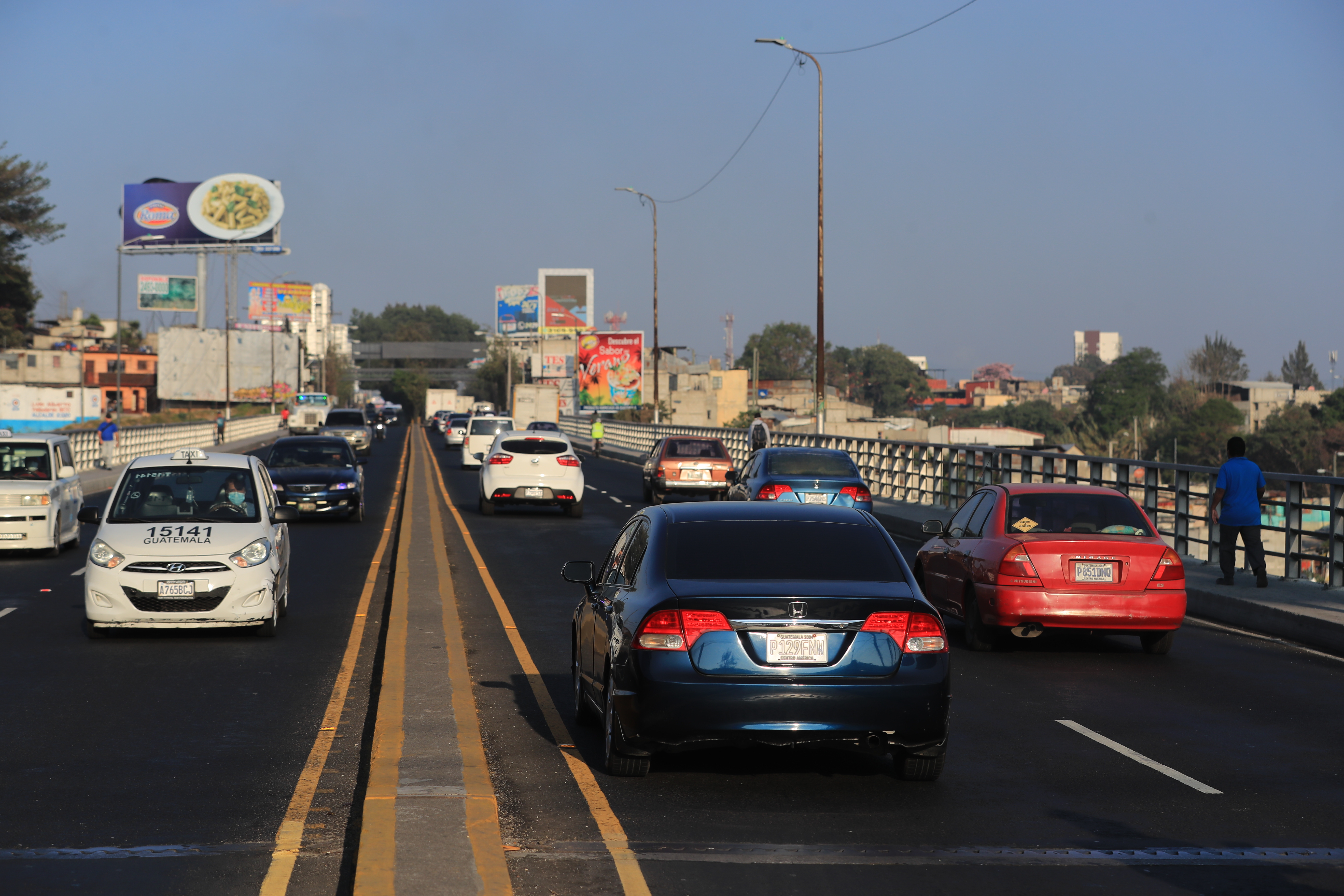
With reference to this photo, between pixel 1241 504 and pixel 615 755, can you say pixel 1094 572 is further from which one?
pixel 615 755

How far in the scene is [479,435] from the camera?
47.8 m

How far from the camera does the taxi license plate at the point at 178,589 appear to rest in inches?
496

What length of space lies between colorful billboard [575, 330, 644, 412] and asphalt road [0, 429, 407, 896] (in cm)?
8170

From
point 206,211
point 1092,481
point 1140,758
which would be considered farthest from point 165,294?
point 1140,758

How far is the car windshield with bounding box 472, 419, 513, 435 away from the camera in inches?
1889

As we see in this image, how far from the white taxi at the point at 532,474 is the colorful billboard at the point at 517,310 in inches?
5073

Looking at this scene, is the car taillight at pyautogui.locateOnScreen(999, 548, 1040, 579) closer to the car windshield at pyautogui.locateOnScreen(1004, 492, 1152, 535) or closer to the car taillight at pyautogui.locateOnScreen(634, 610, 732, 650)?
the car windshield at pyautogui.locateOnScreen(1004, 492, 1152, 535)

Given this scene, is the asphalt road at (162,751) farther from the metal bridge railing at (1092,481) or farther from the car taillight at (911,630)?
the metal bridge railing at (1092,481)

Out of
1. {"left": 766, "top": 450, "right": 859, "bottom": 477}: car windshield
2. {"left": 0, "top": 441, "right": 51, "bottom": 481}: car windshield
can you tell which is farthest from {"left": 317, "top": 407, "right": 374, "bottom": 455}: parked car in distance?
{"left": 0, "top": 441, "right": 51, "bottom": 481}: car windshield

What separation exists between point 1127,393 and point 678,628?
113134mm

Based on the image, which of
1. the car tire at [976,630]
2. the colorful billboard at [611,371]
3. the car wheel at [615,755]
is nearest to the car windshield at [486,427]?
the car tire at [976,630]

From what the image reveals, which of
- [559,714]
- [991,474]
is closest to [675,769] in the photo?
[559,714]

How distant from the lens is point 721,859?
243 inches

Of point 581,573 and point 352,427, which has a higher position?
point 352,427
